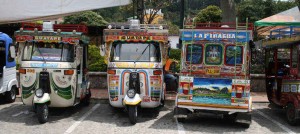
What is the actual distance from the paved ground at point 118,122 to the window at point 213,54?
1.58 m

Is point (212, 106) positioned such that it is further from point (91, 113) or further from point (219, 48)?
point (91, 113)

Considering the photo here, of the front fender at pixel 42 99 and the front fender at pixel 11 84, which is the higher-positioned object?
→ the front fender at pixel 11 84

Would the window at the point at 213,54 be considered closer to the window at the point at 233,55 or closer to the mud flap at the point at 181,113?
the window at the point at 233,55

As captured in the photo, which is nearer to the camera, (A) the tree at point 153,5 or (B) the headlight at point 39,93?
(B) the headlight at point 39,93

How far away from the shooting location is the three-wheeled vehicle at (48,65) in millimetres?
8773

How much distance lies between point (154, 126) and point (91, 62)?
23.4 feet

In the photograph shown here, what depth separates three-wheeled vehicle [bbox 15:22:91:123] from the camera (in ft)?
28.8

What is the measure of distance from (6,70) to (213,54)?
21.1 feet

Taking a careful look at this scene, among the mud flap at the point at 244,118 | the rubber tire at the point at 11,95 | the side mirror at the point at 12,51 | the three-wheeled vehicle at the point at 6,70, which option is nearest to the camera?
the mud flap at the point at 244,118

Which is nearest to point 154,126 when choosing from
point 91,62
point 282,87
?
point 282,87

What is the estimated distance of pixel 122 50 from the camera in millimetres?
9461

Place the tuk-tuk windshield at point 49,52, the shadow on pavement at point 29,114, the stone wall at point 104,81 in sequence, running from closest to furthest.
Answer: the shadow on pavement at point 29,114 < the tuk-tuk windshield at point 49,52 < the stone wall at point 104,81

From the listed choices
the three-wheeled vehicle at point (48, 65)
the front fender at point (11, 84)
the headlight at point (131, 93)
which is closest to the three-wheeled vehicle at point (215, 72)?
the headlight at point (131, 93)

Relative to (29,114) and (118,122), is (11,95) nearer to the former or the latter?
(29,114)
